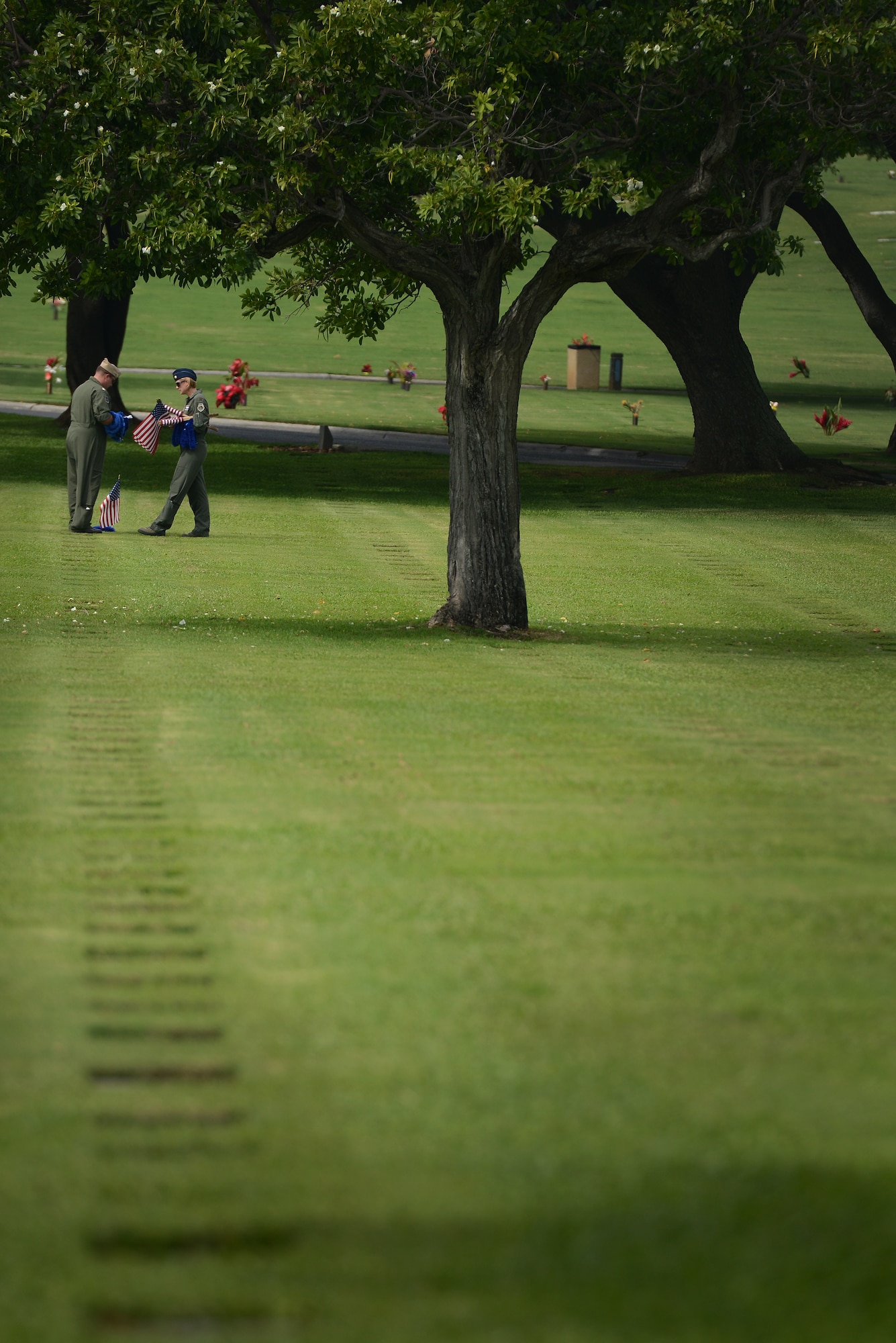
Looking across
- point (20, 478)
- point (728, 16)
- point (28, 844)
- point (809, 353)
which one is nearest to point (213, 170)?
point (728, 16)

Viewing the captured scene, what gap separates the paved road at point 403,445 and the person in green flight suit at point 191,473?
14.0 metres

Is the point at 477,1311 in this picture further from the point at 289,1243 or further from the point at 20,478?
the point at 20,478

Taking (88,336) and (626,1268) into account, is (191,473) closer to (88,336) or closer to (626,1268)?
(88,336)

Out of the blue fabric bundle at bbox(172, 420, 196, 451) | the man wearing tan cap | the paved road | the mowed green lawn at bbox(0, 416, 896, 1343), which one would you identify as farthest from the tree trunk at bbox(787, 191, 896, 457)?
the mowed green lawn at bbox(0, 416, 896, 1343)

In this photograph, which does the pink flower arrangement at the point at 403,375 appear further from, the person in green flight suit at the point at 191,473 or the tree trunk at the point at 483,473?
the tree trunk at the point at 483,473

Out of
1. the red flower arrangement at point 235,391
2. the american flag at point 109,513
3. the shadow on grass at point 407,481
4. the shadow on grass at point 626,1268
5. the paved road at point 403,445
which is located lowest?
the shadow on grass at point 626,1268

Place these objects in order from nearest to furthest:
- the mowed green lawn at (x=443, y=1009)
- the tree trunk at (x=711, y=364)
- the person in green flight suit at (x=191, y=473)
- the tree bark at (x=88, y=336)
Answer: the mowed green lawn at (x=443, y=1009), the person in green flight suit at (x=191, y=473), the tree trunk at (x=711, y=364), the tree bark at (x=88, y=336)

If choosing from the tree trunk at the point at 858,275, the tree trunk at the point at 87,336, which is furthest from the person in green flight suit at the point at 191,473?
the tree trunk at the point at 858,275

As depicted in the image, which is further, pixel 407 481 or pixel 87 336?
pixel 87 336

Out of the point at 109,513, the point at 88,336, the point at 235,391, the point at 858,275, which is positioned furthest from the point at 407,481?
the point at 235,391

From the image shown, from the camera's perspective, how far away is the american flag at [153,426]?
20.5 m

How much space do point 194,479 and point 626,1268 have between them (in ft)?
60.4

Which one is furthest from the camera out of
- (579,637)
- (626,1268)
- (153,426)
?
(153,426)

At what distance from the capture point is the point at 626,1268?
3555mm
